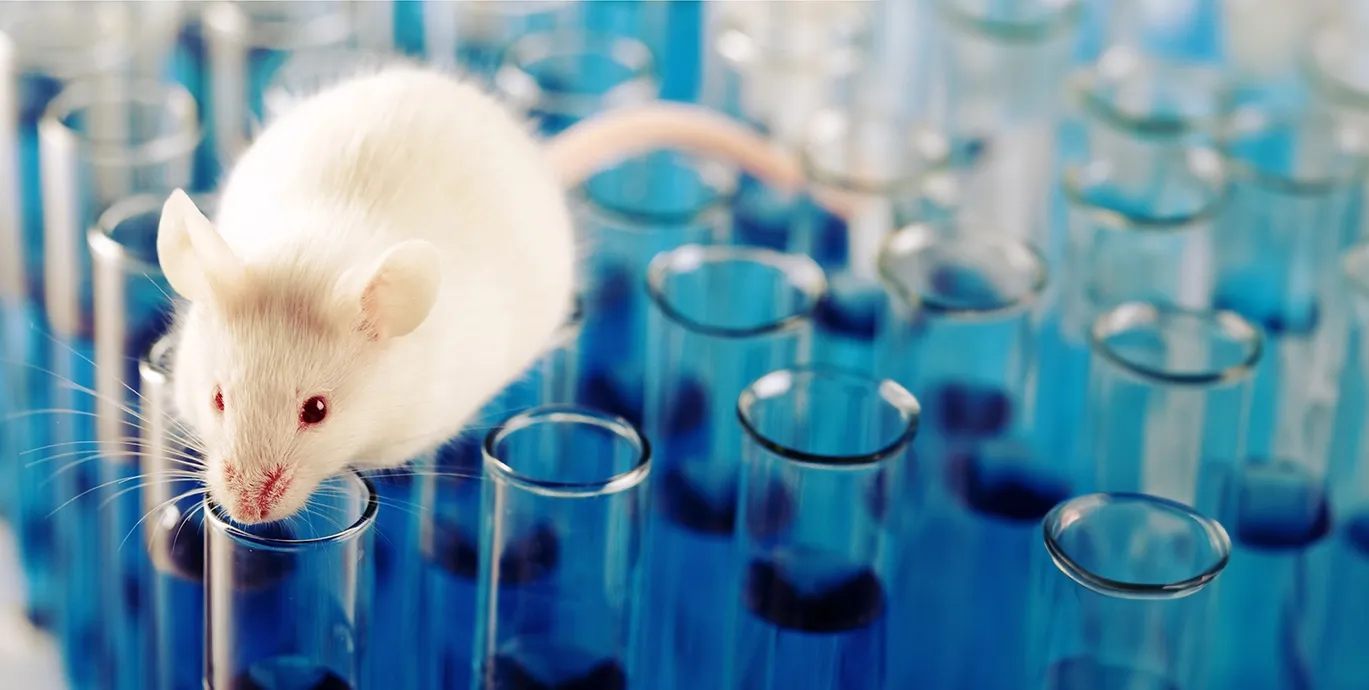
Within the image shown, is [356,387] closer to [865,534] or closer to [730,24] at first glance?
[865,534]

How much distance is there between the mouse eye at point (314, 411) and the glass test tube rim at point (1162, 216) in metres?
0.79

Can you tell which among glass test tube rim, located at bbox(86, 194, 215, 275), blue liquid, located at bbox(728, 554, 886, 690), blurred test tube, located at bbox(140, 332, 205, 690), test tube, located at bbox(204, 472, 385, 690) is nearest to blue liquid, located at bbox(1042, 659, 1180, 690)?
blue liquid, located at bbox(728, 554, 886, 690)

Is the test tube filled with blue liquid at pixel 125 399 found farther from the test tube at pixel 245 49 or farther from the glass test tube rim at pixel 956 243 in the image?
the glass test tube rim at pixel 956 243

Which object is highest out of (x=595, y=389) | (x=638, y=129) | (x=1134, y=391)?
(x=638, y=129)

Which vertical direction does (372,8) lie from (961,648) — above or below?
above

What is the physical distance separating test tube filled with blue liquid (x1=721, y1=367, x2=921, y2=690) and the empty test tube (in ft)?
0.65

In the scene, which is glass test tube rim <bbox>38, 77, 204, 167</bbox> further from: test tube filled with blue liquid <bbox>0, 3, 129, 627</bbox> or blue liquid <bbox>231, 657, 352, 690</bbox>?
blue liquid <bbox>231, 657, 352, 690</bbox>

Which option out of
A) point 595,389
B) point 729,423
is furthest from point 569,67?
point 729,423

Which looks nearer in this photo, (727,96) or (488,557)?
(488,557)

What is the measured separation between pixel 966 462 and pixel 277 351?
62cm

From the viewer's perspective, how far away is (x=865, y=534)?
118 cm

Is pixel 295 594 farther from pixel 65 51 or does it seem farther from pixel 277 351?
pixel 65 51

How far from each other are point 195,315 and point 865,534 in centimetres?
48

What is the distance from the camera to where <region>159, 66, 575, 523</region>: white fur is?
1.08 meters
